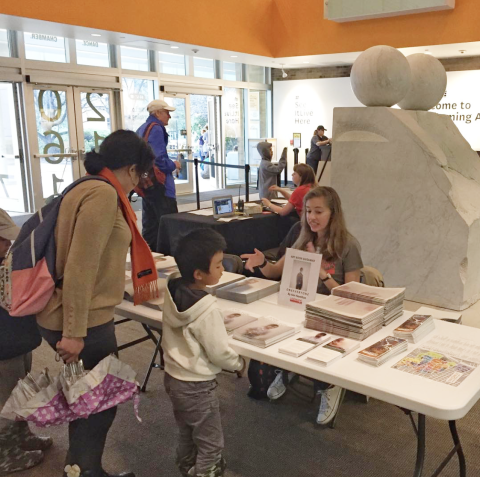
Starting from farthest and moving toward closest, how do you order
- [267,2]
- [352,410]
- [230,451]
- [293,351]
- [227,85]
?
[227,85]
[267,2]
[352,410]
[230,451]
[293,351]

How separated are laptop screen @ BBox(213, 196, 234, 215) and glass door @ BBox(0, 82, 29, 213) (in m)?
5.48

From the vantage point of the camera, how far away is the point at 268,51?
33.3 ft

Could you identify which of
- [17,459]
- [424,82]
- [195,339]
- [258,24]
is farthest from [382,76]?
[258,24]

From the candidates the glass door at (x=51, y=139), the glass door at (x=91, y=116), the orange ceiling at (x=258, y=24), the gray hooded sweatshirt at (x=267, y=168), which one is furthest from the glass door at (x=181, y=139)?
the gray hooded sweatshirt at (x=267, y=168)

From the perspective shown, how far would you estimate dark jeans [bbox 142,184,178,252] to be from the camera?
5.20m

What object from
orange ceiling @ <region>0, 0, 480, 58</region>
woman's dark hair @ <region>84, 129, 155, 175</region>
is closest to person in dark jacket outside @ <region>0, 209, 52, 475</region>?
woman's dark hair @ <region>84, 129, 155, 175</region>

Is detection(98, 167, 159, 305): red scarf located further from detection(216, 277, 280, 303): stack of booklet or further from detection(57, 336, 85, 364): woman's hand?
detection(57, 336, 85, 364): woman's hand

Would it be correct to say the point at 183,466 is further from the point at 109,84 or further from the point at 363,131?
the point at 109,84

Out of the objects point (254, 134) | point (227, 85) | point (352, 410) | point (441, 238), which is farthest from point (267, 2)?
point (352, 410)

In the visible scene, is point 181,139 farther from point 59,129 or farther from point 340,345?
point 340,345

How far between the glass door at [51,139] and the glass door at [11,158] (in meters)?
0.24

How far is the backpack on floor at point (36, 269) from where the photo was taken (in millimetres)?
1747

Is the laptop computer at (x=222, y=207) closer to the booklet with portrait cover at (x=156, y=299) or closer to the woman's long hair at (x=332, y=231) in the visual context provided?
the woman's long hair at (x=332, y=231)

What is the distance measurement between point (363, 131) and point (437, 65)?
1.08 meters
